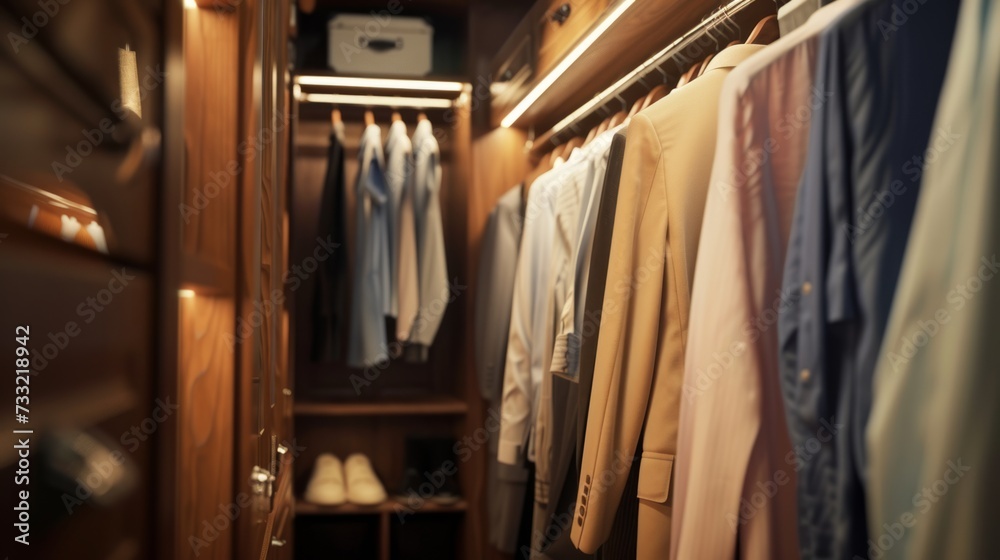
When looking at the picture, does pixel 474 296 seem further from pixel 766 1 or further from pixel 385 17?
pixel 766 1

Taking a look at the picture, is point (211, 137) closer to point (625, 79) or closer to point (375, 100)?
point (625, 79)

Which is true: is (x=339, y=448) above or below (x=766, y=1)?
below

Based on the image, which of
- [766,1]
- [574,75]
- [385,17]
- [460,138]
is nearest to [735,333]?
[766,1]

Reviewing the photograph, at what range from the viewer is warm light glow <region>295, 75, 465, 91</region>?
7.82 feet

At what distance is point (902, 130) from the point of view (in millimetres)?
720

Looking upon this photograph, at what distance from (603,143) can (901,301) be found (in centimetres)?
93

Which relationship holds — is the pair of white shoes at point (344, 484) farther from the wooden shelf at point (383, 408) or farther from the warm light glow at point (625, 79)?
the warm light glow at point (625, 79)

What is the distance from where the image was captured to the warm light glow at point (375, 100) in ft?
8.46

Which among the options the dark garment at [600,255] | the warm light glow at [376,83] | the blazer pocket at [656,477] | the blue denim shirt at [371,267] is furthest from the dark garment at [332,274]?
the blazer pocket at [656,477]

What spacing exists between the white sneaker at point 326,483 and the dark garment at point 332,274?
413 millimetres

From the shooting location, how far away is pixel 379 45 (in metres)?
2.51

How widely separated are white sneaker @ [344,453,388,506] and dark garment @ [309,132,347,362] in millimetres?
430

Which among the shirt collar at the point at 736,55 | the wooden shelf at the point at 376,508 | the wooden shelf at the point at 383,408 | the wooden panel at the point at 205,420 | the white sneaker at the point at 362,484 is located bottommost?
the wooden shelf at the point at 376,508

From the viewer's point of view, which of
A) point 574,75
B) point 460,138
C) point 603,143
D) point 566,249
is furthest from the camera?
point 460,138
